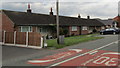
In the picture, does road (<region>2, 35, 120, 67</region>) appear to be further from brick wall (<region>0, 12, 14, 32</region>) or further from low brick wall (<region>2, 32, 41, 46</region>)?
brick wall (<region>0, 12, 14, 32</region>)

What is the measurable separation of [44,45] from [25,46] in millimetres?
2452

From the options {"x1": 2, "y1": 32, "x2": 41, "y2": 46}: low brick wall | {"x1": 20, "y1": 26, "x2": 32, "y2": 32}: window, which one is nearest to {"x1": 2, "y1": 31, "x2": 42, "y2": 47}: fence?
{"x1": 2, "y1": 32, "x2": 41, "y2": 46}: low brick wall

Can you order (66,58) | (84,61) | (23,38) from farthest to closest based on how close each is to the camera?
(23,38) → (66,58) → (84,61)

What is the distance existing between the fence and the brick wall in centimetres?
355

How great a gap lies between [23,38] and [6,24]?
8320 mm

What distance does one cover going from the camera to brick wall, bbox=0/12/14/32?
68.0 ft

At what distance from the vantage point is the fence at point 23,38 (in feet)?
43.2

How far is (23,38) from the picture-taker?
48.0 ft

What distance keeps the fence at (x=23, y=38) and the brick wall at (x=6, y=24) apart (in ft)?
11.7

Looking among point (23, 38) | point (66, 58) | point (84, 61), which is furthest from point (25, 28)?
point (84, 61)

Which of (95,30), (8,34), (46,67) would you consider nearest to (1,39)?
(8,34)

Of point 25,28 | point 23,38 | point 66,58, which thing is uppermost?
point 25,28

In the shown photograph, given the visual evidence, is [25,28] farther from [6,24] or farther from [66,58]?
[66,58]

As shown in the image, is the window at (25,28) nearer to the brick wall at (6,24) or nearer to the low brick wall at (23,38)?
the brick wall at (6,24)
